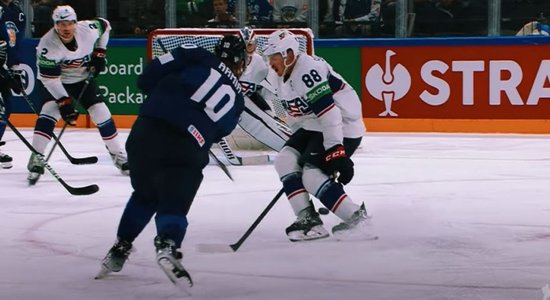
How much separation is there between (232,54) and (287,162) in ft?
3.41

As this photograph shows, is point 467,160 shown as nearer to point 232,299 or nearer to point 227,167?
point 227,167

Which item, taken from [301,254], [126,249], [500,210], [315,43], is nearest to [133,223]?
[126,249]

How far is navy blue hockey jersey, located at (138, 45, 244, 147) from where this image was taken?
3816 millimetres

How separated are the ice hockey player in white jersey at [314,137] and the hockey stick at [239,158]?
263 centimetres

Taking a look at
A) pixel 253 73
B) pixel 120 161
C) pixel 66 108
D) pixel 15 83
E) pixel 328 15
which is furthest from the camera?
pixel 328 15

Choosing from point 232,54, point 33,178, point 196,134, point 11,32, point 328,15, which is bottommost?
point 33,178

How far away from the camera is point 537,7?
9938 millimetres

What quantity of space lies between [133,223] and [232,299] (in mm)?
495

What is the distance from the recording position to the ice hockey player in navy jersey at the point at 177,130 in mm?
3771

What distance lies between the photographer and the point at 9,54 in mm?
8086

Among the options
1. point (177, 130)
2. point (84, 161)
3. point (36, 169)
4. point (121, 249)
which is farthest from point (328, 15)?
point (177, 130)

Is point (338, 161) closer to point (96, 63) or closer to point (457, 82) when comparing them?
point (96, 63)

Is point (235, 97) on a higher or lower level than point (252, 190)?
higher

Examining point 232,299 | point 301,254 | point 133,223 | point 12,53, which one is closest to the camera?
point 232,299
